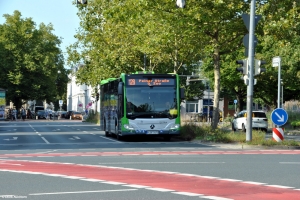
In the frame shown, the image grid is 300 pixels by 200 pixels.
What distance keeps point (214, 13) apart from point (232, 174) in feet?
58.8

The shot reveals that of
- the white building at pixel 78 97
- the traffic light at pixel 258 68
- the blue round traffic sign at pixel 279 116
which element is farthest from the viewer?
the white building at pixel 78 97

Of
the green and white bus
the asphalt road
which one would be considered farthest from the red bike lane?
the green and white bus

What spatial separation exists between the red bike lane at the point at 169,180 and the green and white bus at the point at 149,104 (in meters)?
14.1

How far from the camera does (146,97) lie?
33.4 meters

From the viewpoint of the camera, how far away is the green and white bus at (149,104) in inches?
1309

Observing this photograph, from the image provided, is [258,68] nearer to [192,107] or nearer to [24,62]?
[24,62]

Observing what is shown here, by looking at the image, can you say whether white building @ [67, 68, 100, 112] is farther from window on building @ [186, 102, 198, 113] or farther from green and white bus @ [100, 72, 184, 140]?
green and white bus @ [100, 72, 184, 140]

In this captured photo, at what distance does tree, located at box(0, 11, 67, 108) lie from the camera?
102312 mm

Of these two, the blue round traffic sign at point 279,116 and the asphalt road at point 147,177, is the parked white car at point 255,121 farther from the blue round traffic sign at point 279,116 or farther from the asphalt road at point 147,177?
the asphalt road at point 147,177

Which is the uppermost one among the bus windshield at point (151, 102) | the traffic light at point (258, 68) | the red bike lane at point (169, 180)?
the traffic light at point (258, 68)

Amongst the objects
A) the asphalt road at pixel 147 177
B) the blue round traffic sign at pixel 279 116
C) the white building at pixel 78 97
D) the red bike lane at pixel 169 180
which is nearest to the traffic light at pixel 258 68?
the blue round traffic sign at pixel 279 116

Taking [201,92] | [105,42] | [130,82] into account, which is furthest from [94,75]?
[201,92]

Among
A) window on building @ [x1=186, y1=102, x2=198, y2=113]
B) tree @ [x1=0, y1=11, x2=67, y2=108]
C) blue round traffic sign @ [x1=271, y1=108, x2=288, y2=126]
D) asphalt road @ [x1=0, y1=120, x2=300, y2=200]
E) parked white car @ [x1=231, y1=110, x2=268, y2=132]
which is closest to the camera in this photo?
asphalt road @ [x1=0, y1=120, x2=300, y2=200]

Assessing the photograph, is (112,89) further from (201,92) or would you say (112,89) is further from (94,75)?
(201,92)
